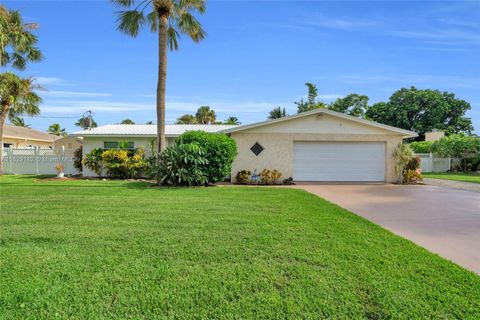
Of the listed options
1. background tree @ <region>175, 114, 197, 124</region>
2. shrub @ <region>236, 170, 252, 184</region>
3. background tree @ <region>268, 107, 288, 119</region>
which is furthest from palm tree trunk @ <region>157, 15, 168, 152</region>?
background tree @ <region>175, 114, 197, 124</region>

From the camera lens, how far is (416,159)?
1582 centimetres

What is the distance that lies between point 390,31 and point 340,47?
87.9 inches

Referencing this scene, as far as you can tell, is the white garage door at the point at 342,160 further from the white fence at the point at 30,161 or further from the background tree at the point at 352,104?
the background tree at the point at 352,104

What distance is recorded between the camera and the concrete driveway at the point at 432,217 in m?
5.00

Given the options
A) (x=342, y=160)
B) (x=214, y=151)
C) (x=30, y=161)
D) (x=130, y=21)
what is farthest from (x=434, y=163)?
(x=30, y=161)

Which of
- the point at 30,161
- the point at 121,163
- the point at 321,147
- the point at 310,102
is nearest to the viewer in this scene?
the point at 321,147

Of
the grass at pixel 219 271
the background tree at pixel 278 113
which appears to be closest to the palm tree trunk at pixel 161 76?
the grass at pixel 219 271

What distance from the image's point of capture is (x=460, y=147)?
80.0 feet

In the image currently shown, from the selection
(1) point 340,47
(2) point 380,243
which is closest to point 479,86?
(1) point 340,47

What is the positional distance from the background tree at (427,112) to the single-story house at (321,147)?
1334 inches

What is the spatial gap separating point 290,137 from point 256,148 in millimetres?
1829

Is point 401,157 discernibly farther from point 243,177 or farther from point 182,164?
point 182,164

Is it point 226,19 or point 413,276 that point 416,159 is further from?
point 413,276

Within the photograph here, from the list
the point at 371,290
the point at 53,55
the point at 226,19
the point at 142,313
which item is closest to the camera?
the point at 142,313
